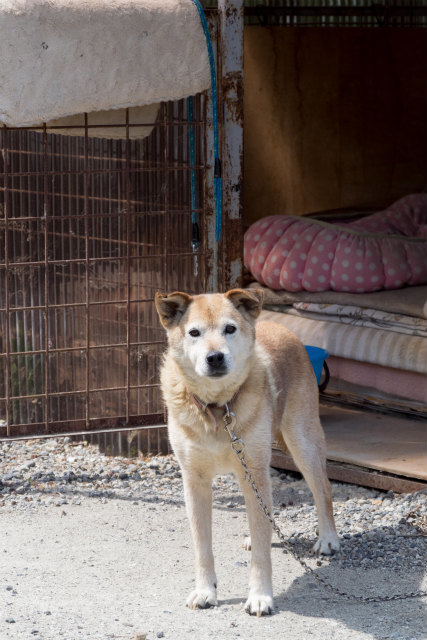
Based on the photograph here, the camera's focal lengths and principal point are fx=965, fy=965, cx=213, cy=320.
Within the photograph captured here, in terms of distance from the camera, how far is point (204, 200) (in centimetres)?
576

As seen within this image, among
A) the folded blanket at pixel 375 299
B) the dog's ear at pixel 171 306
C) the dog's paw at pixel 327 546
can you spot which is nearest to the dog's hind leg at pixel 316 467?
the dog's paw at pixel 327 546

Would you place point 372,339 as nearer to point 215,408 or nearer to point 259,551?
point 215,408

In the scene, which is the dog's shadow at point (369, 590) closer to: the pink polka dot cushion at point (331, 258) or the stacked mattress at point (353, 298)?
the stacked mattress at point (353, 298)

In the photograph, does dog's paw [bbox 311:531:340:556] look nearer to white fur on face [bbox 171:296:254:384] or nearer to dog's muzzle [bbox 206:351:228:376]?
white fur on face [bbox 171:296:254:384]

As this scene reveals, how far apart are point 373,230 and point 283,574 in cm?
397

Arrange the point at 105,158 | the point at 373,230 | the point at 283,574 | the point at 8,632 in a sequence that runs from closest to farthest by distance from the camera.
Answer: the point at 8,632 < the point at 283,574 < the point at 105,158 < the point at 373,230

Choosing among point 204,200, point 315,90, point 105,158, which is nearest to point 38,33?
point 105,158

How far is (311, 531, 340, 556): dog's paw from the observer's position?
14.8 feet

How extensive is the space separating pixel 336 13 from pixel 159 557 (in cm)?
625

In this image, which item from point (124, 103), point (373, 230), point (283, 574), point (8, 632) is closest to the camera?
point (8, 632)

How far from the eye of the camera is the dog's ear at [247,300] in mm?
3869

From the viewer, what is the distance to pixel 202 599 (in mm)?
3881

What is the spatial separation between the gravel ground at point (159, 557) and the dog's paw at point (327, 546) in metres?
0.05

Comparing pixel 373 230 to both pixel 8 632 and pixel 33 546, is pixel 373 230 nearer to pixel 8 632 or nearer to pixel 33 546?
pixel 33 546
